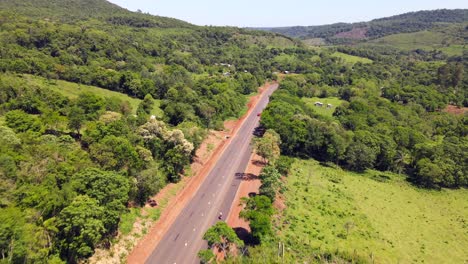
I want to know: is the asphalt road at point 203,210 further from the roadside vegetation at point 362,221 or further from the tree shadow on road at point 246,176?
the roadside vegetation at point 362,221

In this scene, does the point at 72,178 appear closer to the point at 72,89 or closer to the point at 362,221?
the point at 362,221

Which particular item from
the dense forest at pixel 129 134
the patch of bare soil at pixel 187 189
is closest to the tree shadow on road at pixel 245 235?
the dense forest at pixel 129 134

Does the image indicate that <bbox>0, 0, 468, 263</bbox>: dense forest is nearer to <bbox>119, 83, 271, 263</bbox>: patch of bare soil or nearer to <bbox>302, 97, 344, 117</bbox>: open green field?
<bbox>119, 83, 271, 263</bbox>: patch of bare soil

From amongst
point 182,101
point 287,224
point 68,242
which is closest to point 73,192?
point 68,242

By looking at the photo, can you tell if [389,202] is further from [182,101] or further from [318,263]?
→ [182,101]

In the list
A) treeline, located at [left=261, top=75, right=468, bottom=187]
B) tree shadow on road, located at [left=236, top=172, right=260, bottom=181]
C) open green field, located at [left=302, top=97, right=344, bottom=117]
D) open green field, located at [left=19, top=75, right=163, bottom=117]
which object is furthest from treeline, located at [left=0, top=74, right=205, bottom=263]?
open green field, located at [left=302, top=97, right=344, bottom=117]
